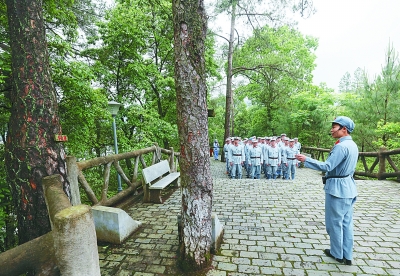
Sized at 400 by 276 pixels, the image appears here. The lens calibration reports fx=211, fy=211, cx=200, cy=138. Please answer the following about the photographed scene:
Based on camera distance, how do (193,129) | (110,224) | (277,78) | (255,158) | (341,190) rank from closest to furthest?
1. (193,129)
2. (341,190)
3. (110,224)
4. (255,158)
5. (277,78)

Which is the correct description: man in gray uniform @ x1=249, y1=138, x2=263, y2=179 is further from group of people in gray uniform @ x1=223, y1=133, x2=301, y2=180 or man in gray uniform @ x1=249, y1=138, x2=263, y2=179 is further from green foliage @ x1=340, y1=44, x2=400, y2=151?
green foliage @ x1=340, y1=44, x2=400, y2=151

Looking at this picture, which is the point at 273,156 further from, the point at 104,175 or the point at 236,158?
the point at 104,175

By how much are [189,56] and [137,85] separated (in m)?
9.44

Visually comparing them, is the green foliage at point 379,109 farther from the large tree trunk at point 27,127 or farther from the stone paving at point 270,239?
the large tree trunk at point 27,127

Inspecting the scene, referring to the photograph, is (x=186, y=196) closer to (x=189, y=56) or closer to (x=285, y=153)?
(x=189, y=56)

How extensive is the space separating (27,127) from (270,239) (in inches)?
151

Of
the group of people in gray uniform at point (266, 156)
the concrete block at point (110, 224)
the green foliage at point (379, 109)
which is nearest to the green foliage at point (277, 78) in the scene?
the green foliage at point (379, 109)

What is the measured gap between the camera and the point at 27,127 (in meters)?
2.38

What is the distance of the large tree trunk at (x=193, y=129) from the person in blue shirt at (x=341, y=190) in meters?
1.44

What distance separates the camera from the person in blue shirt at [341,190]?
9.49 ft

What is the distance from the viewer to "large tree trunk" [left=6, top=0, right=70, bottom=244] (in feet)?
7.79

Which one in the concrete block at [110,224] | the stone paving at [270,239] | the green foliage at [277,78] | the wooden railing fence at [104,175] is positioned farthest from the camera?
the green foliage at [277,78]

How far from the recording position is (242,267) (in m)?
2.87

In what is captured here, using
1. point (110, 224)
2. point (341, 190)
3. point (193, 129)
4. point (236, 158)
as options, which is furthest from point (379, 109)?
point (110, 224)
